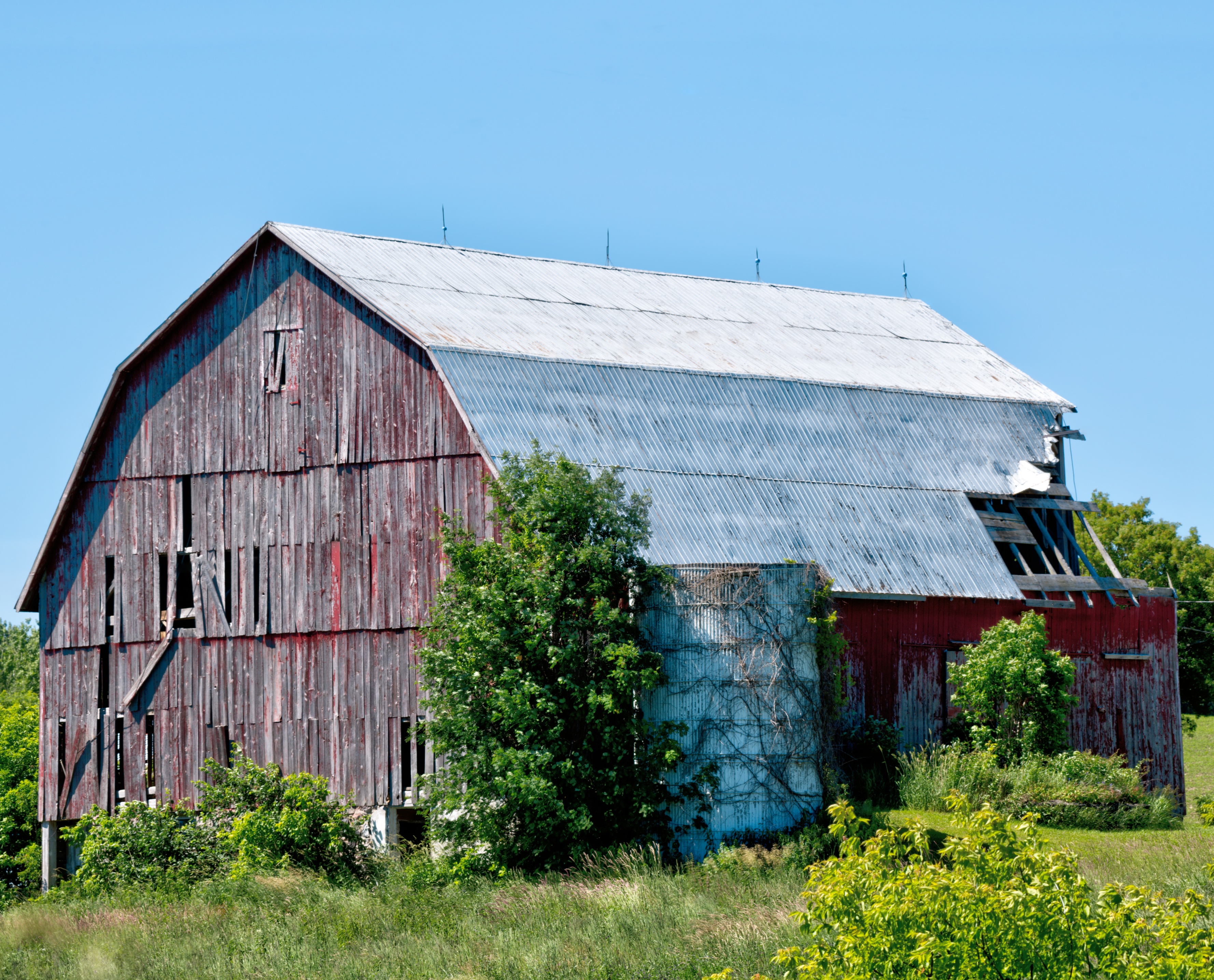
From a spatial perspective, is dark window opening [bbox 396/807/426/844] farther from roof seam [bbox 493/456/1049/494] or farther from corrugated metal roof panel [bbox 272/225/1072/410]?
corrugated metal roof panel [bbox 272/225/1072/410]

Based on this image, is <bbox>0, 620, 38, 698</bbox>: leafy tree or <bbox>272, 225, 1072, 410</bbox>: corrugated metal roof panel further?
<bbox>0, 620, 38, 698</bbox>: leafy tree

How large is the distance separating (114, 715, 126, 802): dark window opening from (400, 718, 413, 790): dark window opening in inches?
221

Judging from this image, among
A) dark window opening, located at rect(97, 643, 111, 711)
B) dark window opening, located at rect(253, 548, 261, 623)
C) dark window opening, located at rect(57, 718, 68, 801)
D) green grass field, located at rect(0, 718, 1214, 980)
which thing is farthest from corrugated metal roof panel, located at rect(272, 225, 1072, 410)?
green grass field, located at rect(0, 718, 1214, 980)

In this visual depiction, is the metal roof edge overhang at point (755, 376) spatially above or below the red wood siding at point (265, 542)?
above

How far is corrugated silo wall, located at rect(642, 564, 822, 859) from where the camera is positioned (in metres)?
20.9

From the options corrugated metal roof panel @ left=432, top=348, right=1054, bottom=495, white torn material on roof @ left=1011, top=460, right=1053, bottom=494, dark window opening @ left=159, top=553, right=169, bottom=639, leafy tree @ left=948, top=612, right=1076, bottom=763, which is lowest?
leafy tree @ left=948, top=612, right=1076, bottom=763

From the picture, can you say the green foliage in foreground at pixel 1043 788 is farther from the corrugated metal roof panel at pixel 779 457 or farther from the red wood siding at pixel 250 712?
the red wood siding at pixel 250 712

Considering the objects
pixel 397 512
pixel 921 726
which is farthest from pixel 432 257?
pixel 921 726

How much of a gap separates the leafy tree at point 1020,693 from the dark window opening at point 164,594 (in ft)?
42.7

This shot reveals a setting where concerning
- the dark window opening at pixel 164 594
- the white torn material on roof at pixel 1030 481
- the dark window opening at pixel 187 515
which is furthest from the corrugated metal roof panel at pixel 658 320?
the dark window opening at pixel 164 594

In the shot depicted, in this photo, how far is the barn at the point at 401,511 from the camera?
83.3 feet

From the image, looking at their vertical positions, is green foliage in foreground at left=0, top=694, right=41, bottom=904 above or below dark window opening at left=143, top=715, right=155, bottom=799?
below

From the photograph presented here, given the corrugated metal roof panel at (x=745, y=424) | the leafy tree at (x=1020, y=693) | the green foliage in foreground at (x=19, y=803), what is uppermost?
the corrugated metal roof panel at (x=745, y=424)

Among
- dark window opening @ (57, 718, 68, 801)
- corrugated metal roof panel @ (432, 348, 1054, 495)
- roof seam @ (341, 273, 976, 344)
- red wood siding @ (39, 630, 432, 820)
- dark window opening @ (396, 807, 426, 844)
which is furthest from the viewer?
roof seam @ (341, 273, 976, 344)
